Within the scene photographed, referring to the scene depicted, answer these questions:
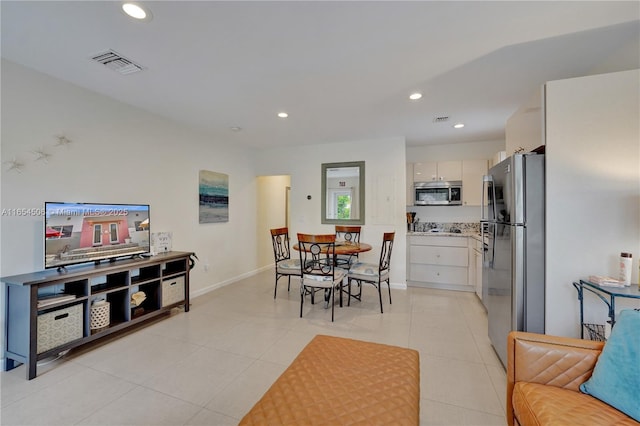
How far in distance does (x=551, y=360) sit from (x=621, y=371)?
247mm

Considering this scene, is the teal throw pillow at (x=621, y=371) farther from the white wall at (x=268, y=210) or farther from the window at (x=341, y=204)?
the white wall at (x=268, y=210)

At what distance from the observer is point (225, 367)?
87.9 inches

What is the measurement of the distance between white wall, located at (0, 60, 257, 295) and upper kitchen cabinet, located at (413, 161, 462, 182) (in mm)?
3470

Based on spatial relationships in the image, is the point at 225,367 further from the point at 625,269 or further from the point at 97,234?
the point at 625,269

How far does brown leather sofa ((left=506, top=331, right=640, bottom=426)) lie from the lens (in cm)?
114

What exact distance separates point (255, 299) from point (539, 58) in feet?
13.7

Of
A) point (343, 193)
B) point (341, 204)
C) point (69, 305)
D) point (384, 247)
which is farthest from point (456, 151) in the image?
point (69, 305)

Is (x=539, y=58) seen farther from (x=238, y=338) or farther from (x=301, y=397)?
(x=238, y=338)

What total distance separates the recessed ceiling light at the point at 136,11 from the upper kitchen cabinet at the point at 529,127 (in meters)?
2.78

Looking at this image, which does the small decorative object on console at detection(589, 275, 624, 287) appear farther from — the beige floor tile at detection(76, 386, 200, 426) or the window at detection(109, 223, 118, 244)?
the window at detection(109, 223, 118, 244)

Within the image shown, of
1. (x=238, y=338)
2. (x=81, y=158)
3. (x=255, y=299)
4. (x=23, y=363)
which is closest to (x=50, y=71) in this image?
(x=81, y=158)

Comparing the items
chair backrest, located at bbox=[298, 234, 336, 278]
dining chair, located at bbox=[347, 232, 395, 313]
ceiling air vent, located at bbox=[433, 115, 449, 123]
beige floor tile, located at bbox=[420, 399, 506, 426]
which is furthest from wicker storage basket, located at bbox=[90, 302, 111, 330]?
ceiling air vent, located at bbox=[433, 115, 449, 123]

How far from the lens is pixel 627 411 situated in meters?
1.12

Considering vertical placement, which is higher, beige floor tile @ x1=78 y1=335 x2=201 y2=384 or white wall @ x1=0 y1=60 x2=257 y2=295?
white wall @ x1=0 y1=60 x2=257 y2=295
